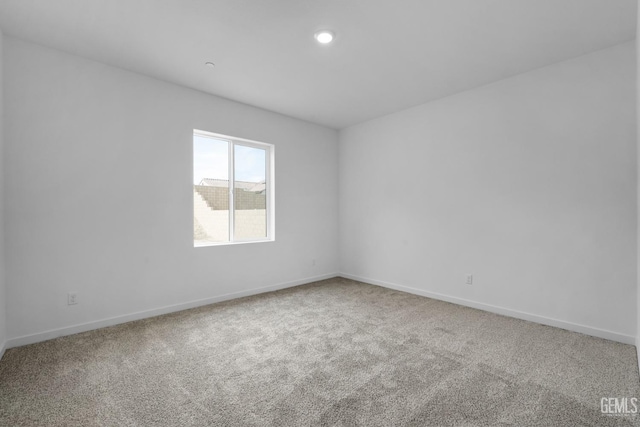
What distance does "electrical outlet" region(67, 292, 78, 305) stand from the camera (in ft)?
9.15

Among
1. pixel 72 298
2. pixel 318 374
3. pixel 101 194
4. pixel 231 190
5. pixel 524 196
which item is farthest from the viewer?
pixel 231 190

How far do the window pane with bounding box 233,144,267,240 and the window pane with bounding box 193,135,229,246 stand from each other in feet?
0.50

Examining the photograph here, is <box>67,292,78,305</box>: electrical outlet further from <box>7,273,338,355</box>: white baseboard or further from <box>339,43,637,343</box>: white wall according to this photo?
<box>339,43,637,343</box>: white wall

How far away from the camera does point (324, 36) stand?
8.21 feet

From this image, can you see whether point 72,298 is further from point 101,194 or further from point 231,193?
point 231,193

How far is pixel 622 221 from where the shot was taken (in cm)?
264

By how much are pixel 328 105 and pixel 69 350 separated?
3.80m

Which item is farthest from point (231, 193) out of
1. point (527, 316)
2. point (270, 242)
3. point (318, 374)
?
point (527, 316)

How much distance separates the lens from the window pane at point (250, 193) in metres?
4.17

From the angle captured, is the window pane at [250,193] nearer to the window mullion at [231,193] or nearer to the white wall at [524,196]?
the window mullion at [231,193]

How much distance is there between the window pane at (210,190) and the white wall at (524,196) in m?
2.29

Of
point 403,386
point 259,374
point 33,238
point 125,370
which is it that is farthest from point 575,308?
point 33,238

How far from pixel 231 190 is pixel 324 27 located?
242 centimetres

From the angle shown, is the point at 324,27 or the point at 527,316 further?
the point at 527,316
